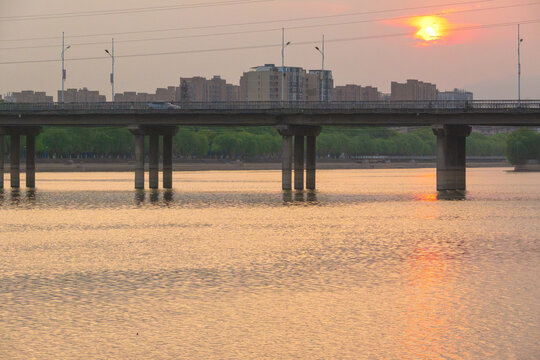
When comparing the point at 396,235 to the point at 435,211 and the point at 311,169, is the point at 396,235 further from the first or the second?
the point at 311,169

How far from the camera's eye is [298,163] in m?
111

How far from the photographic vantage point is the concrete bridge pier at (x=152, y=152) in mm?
113250

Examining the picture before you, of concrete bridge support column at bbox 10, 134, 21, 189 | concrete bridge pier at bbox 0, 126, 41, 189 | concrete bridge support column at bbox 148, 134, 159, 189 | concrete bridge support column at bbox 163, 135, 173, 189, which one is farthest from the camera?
concrete bridge support column at bbox 10, 134, 21, 189

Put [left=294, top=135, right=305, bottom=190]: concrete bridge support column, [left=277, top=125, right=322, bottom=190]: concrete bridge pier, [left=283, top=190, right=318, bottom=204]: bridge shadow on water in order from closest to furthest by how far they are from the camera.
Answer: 1. [left=283, top=190, right=318, bottom=204]: bridge shadow on water
2. [left=277, top=125, right=322, bottom=190]: concrete bridge pier
3. [left=294, top=135, right=305, bottom=190]: concrete bridge support column

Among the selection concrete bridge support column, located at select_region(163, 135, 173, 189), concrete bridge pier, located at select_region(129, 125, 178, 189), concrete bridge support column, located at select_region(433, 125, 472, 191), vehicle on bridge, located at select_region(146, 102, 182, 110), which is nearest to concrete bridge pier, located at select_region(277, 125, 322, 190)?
vehicle on bridge, located at select_region(146, 102, 182, 110)

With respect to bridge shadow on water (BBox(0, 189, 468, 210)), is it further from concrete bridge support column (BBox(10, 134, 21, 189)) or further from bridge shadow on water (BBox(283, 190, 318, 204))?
concrete bridge support column (BBox(10, 134, 21, 189))

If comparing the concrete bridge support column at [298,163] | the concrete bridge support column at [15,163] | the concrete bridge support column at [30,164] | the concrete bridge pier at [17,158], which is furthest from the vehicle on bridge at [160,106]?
the concrete bridge support column at [15,163]

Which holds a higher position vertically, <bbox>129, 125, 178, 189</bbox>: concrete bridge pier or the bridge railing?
the bridge railing

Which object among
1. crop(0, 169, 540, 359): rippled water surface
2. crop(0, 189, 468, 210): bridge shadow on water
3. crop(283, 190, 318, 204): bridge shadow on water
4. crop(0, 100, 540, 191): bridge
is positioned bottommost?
crop(0, 169, 540, 359): rippled water surface

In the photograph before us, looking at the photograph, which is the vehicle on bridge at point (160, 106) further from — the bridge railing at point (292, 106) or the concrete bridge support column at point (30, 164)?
the concrete bridge support column at point (30, 164)

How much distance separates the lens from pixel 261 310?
27.1 m

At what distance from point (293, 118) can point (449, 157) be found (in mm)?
19655

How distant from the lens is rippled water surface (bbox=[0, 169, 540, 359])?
22.5 meters

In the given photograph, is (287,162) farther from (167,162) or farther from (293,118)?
(167,162)
